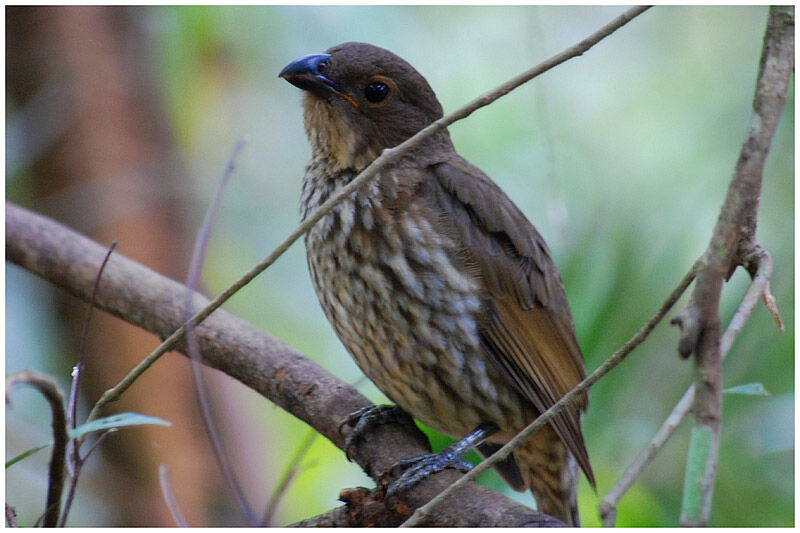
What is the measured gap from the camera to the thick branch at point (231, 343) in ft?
8.01

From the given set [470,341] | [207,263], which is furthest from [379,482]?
[207,263]

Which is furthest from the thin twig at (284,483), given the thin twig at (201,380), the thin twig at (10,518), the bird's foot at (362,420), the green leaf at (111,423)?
the thin twig at (10,518)

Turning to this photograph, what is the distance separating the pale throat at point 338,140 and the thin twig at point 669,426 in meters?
1.42

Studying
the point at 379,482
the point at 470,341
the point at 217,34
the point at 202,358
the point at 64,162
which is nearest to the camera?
the point at 379,482

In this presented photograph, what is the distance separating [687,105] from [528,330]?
2.15 metres

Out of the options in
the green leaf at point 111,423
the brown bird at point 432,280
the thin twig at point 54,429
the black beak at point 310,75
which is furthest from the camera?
the black beak at point 310,75

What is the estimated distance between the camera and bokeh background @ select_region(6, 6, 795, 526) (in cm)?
371

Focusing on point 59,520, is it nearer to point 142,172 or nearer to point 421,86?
point 421,86

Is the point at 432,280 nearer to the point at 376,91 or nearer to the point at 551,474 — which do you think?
the point at 376,91

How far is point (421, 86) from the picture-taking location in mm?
2699

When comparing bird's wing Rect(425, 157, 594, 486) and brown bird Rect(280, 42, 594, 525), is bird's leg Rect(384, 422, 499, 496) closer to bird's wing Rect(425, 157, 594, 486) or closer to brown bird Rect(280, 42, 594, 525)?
brown bird Rect(280, 42, 594, 525)

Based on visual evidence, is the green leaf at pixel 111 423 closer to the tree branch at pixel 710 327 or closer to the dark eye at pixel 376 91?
the tree branch at pixel 710 327

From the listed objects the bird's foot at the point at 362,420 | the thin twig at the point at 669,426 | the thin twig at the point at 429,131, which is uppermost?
the thin twig at the point at 429,131

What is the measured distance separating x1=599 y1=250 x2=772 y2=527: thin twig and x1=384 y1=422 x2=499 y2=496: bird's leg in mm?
901
